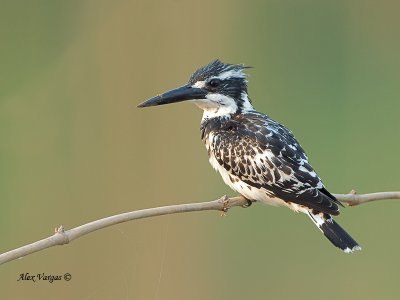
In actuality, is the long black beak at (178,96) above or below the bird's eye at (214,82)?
below

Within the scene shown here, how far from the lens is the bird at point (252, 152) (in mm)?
3283

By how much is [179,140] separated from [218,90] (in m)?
0.93

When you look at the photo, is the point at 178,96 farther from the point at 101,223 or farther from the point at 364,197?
the point at 101,223

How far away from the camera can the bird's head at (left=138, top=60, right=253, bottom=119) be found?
371 cm

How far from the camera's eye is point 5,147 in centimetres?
458

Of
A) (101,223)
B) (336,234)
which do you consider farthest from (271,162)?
(101,223)

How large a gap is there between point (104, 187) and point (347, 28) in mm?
1866

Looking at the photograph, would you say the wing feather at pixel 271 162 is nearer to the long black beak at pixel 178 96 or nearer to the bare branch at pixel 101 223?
the long black beak at pixel 178 96

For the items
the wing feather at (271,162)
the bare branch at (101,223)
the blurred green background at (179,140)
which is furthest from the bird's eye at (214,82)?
the bare branch at (101,223)

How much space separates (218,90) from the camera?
3.80m

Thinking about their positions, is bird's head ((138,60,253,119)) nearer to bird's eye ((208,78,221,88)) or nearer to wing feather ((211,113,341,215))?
bird's eye ((208,78,221,88))

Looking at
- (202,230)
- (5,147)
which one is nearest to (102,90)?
(5,147)

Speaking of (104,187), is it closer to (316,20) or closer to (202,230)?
(202,230)

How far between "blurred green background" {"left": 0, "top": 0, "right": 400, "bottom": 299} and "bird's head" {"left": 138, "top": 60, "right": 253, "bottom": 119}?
27.6 inches
